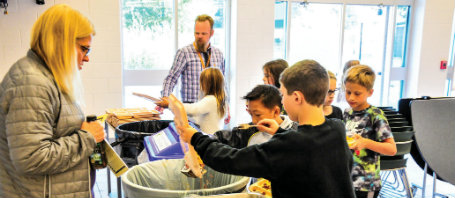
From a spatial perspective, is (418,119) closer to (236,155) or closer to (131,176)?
(236,155)

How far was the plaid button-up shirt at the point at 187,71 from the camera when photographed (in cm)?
313

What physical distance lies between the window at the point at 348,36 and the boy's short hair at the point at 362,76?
3.12m

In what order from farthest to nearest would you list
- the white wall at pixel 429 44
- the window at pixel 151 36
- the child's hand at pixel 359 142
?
the white wall at pixel 429 44 < the window at pixel 151 36 < the child's hand at pixel 359 142

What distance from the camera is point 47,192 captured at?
3.90ft

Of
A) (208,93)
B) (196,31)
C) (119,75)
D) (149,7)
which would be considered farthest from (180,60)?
(149,7)

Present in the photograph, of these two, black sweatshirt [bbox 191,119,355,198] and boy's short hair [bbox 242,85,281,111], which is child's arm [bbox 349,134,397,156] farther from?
black sweatshirt [bbox 191,119,355,198]

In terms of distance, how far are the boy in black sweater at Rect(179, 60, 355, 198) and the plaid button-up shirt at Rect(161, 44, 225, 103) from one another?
6.79 ft

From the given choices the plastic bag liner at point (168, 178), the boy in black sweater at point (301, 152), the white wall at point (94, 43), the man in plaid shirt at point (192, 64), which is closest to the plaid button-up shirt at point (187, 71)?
the man in plaid shirt at point (192, 64)

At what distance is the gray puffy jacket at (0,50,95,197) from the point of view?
3.45ft

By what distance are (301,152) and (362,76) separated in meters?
1.08

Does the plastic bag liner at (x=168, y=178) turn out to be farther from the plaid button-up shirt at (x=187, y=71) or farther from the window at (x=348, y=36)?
the window at (x=348, y=36)

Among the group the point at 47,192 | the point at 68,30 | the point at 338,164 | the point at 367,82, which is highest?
the point at 68,30

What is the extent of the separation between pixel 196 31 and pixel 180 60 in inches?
12.7

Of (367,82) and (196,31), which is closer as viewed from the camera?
(367,82)
